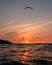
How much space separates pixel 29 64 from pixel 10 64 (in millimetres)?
2733

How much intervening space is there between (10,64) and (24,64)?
2008 millimetres

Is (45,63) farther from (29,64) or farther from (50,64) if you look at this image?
(29,64)

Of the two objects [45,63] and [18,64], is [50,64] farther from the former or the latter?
[18,64]

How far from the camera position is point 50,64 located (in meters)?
22.8

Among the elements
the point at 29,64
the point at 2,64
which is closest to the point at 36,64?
the point at 29,64

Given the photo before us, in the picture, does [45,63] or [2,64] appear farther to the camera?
[45,63]

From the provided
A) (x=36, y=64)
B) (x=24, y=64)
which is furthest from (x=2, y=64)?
(x=36, y=64)

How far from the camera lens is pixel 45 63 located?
2386cm

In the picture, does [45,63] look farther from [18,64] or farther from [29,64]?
[18,64]

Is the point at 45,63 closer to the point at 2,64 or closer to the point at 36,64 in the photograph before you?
the point at 36,64

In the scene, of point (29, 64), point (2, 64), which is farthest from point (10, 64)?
point (29, 64)

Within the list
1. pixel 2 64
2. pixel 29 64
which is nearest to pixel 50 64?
pixel 29 64

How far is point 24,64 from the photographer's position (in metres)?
22.7

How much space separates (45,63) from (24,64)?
11.0 ft
